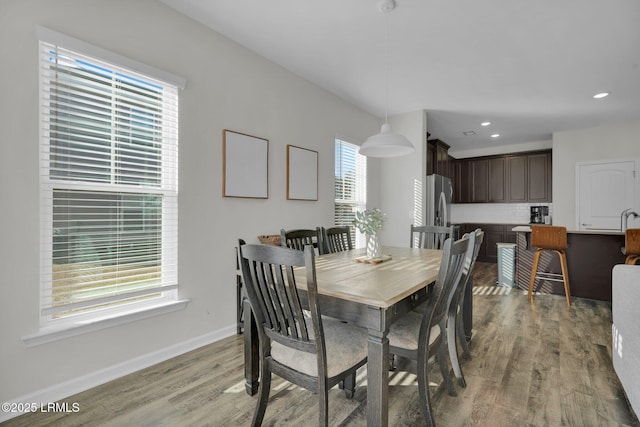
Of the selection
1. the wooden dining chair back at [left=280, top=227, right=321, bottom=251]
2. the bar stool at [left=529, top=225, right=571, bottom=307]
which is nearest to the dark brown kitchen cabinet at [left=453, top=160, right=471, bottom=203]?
the bar stool at [left=529, top=225, right=571, bottom=307]

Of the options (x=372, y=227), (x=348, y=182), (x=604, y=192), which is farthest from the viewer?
(x=604, y=192)

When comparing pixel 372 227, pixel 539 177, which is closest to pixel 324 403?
pixel 372 227

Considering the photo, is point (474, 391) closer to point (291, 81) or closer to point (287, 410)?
point (287, 410)

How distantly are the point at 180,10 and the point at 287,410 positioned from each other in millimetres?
2915

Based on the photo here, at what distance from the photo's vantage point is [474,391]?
6.14ft

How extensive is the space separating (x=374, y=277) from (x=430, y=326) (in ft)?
1.19

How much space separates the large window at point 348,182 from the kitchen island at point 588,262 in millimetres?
2233

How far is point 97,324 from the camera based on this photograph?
1.93 m

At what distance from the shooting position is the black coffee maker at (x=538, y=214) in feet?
20.4

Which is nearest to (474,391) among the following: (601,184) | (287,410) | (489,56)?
(287,410)

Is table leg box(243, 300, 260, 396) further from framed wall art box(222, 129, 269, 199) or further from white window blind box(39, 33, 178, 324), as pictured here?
framed wall art box(222, 129, 269, 199)

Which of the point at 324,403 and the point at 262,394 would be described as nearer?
the point at 324,403

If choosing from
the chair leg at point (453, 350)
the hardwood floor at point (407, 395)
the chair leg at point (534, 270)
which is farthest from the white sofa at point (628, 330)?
the chair leg at point (534, 270)

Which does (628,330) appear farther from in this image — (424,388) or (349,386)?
(349,386)
